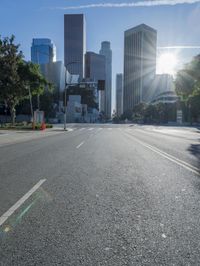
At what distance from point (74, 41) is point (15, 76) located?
311 feet

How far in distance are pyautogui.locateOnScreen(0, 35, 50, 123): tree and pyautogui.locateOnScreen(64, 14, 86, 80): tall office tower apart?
7504 centimetres

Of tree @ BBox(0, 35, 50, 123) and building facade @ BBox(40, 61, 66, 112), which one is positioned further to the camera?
building facade @ BBox(40, 61, 66, 112)

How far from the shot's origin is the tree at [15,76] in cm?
4584

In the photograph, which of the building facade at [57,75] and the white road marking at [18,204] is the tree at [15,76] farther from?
the building facade at [57,75]

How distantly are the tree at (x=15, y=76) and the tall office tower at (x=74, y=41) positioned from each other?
7504 centimetres

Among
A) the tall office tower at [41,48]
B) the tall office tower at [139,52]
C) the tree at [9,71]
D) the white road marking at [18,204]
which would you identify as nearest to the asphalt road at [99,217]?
the white road marking at [18,204]

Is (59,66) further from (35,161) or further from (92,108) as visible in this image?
(35,161)

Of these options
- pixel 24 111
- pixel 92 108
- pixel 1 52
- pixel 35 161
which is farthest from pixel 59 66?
pixel 35 161

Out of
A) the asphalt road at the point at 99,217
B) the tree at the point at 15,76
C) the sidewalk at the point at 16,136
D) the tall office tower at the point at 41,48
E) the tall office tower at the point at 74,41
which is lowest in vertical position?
the sidewalk at the point at 16,136

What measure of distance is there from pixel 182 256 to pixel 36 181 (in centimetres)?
504

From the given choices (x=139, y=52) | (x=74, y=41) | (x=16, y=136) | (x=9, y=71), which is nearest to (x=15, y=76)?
(x=9, y=71)

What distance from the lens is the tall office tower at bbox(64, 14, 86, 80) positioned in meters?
133

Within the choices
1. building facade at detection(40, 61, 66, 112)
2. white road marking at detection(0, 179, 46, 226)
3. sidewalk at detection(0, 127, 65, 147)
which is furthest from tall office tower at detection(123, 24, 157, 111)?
white road marking at detection(0, 179, 46, 226)

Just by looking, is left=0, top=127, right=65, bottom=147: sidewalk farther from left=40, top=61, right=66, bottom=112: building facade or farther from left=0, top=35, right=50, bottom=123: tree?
left=40, top=61, right=66, bottom=112: building facade
